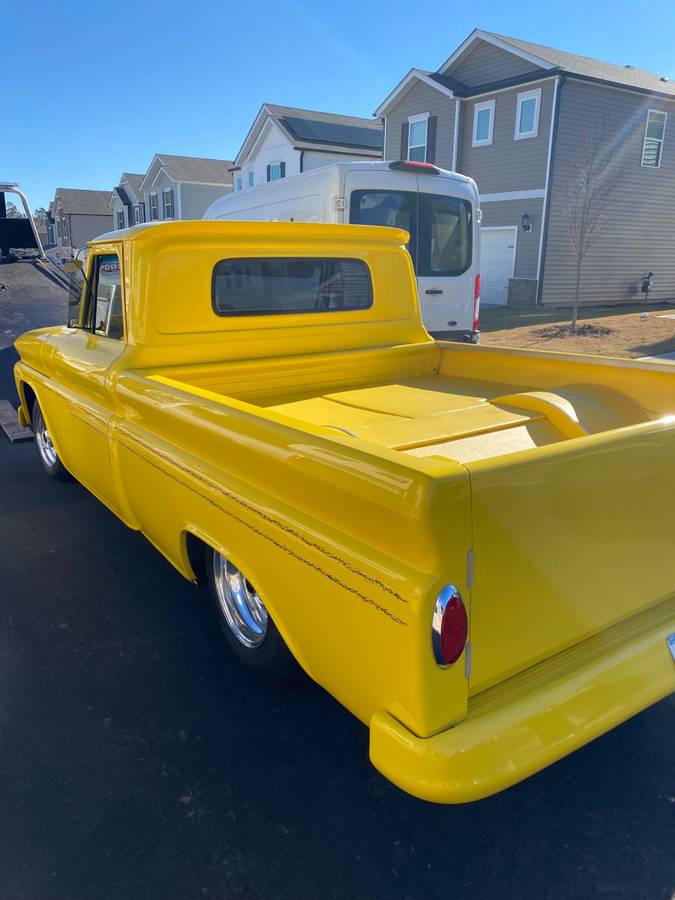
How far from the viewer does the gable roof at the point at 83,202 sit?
1901 inches

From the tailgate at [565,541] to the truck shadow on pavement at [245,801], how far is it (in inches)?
26.8

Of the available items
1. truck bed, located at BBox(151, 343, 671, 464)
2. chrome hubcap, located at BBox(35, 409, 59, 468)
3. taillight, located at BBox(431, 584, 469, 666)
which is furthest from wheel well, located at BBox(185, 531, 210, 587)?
chrome hubcap, located at BBox(35, 409, 59, 468)

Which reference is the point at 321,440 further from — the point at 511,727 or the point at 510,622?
the point at 511,727

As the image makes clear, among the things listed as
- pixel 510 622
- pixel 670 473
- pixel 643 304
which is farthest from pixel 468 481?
pixel 643 304

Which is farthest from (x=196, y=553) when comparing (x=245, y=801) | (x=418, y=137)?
(x=418, y=137)

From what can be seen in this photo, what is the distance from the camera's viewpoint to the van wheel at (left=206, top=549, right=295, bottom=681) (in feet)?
8.91

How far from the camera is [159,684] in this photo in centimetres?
294

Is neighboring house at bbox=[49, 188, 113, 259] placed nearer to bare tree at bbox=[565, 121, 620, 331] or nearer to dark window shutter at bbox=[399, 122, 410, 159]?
dark window shutter at bbox=[399, 122, 410, 159]

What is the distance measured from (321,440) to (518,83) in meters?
18.4

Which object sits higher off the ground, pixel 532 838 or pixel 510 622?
pixel 510 622

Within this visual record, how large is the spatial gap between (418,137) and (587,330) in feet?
32.8

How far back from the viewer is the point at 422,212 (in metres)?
8.41

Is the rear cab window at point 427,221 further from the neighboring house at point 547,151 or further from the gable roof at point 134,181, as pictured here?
the gable roof at point 134,181

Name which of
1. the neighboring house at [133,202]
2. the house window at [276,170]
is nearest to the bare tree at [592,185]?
the house window at [276,170]
